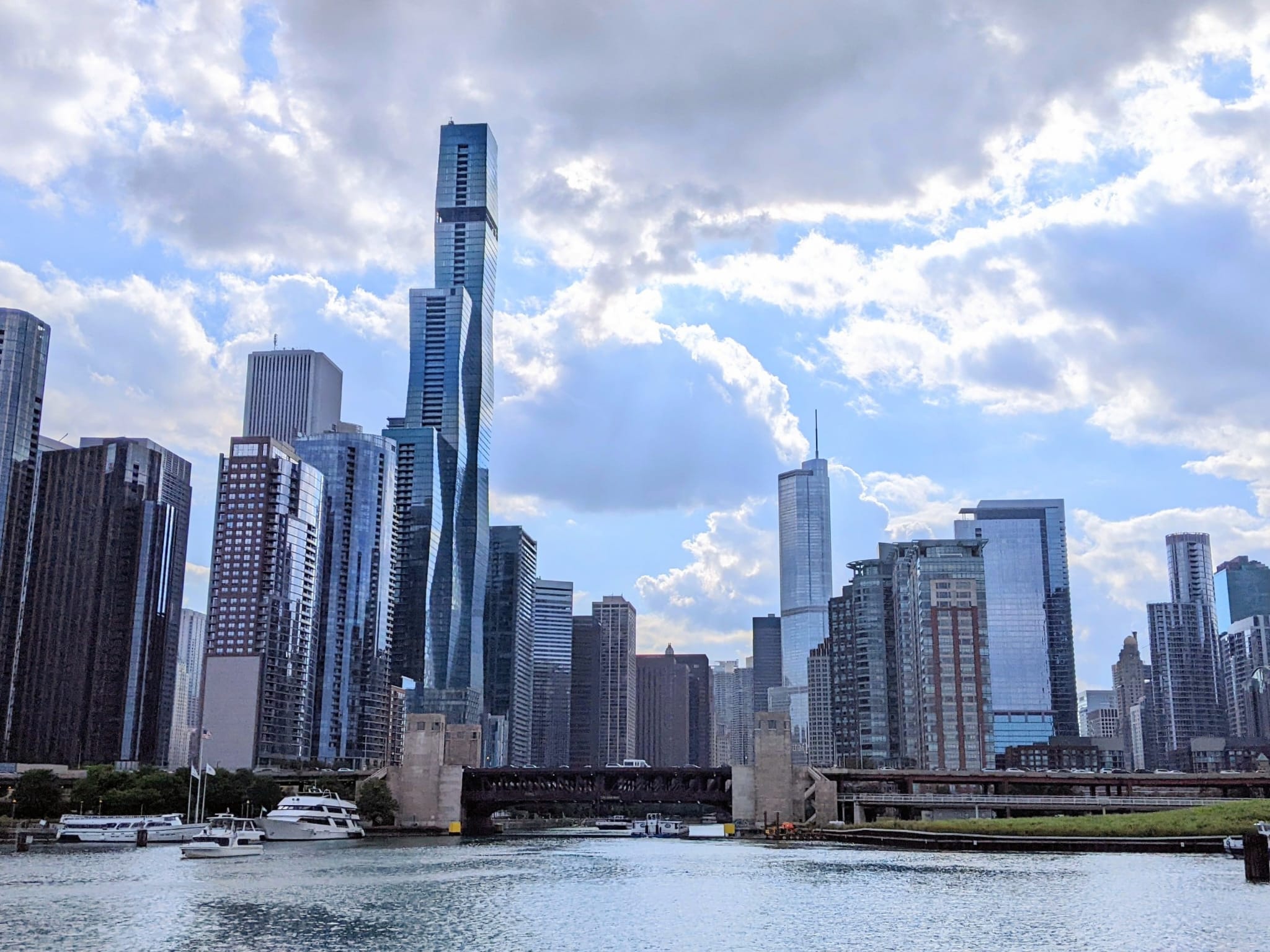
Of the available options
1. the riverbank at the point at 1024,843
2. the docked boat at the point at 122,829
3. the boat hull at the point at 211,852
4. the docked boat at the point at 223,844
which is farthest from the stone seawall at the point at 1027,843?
the docked boat at the point at 122,829

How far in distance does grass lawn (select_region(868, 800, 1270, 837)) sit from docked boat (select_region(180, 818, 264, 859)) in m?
87.7

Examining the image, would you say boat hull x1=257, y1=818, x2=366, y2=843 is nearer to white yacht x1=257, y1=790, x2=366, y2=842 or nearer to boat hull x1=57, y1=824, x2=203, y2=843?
white yacht x1=257, y1=790, x2=366, y2=842

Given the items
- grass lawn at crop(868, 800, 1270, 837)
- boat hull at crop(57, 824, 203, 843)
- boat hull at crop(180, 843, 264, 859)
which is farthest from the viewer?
boat hull at crop(57, 824, 203, 843)

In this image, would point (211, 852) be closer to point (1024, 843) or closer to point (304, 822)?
point (304, 822)

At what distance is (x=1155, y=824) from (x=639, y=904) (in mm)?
80087

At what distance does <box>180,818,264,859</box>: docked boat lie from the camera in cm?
14038

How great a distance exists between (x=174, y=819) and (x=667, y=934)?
4959 inches

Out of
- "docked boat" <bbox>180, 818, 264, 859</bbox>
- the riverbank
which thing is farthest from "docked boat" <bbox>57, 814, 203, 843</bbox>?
the riverbank

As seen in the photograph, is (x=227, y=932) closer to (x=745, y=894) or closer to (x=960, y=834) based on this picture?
(x=745, y=894)

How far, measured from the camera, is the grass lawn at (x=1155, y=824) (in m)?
138

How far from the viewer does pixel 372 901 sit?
90.3m

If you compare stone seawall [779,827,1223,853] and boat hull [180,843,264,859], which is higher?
stone seawall [779,827,1223,853]

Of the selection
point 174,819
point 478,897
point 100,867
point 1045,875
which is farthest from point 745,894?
point 174,819

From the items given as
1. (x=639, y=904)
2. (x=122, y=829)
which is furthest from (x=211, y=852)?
(x=639, y=904)
